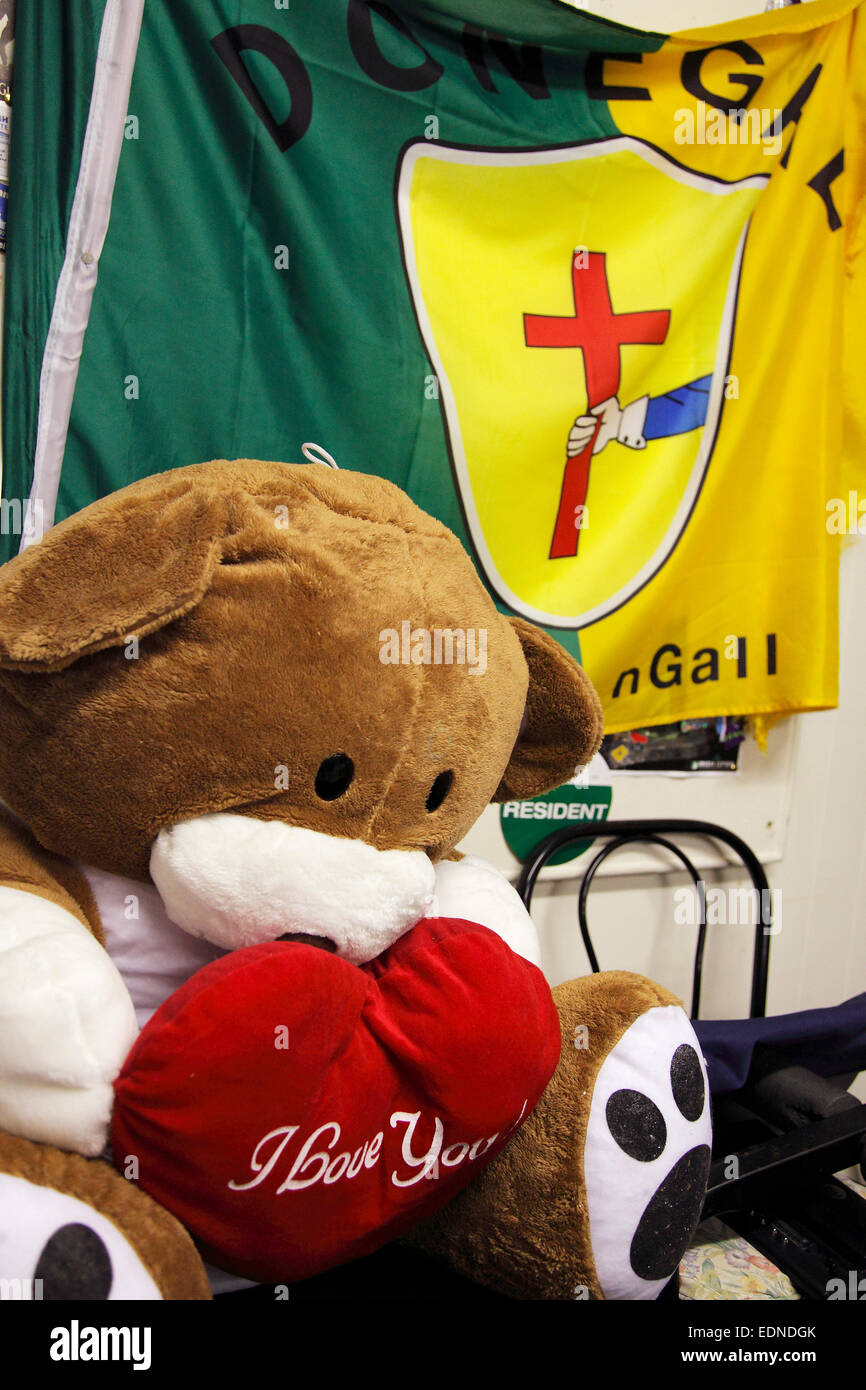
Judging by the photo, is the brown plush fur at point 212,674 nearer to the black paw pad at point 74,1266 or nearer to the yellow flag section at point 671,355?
the black paw pad at point 74,1266

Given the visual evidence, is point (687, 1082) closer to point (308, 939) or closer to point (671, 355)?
point (308, 939)

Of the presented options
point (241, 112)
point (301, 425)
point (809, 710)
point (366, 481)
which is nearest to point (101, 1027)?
point (366, 481)

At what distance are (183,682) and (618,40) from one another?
1130 mm

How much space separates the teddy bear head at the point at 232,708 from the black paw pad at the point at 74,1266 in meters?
0.16

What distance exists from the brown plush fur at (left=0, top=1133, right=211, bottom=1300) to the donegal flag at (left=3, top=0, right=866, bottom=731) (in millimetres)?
657

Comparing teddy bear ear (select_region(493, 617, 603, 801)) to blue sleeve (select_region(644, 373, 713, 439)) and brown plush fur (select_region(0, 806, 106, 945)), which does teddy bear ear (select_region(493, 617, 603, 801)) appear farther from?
blue sleeve (select_region(644, 373, 713, 439))

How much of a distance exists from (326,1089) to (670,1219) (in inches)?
11.9

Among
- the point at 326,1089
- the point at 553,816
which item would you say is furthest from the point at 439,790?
the point at 553,816

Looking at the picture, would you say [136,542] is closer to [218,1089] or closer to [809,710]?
[218,1089]

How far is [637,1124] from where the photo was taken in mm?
627

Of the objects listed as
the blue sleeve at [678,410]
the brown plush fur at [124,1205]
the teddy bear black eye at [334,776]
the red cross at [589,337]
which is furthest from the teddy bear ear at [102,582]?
the blue sleeve at [678,410]

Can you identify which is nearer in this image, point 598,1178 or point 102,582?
point 102,582

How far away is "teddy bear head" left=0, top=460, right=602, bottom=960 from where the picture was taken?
497 millimetres

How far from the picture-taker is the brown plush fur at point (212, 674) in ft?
1.61
